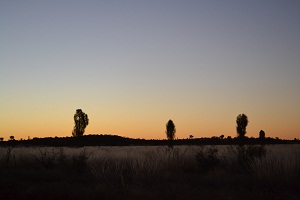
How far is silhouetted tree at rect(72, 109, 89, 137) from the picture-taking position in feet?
184

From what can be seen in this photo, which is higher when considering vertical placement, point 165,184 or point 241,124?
point 241,124

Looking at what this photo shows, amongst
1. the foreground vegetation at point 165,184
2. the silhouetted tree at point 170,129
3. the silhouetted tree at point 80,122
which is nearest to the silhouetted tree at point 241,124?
the silhouetted tree at point 170,129

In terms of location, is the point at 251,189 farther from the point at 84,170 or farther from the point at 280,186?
the point at 84,170

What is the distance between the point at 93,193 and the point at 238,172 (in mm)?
5392

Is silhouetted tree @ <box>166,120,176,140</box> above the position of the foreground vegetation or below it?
above

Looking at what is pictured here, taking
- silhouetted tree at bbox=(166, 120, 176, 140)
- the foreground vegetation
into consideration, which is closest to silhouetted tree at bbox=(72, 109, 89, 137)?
silhouetted tree at bbox=(166, 120, 176, 140)

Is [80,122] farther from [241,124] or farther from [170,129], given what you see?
[241,124]

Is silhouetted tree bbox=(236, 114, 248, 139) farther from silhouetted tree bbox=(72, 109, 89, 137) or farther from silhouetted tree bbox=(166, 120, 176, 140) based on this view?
silhouetted tree bbox=(72, 109, 89, 137)

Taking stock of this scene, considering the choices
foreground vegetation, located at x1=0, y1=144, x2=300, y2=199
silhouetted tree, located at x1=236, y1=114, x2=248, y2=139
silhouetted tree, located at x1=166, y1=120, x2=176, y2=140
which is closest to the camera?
foreground vegetation, located at x1=0, y1=144, x2=300, y2=199

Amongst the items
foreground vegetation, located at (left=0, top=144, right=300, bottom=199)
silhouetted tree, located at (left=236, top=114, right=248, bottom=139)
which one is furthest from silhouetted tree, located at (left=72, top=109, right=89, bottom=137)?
foreground vegetation, located at (left=0, top=144, right=300, bottom=199)

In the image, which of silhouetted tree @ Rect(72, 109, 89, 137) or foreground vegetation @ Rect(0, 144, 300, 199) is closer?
foreground vegetation @ Rect(0, 144, 300, 199)

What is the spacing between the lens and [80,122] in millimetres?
56344

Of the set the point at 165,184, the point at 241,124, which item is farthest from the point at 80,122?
the point at 165,184

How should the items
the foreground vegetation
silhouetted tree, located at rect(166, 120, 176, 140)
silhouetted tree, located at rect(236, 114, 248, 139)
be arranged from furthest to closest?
silhouetted tree, located at rect(166, 120, 176, 140) < silhouetted tree, located at rect(236, 114, 248, 139) < the foreground vegetation
